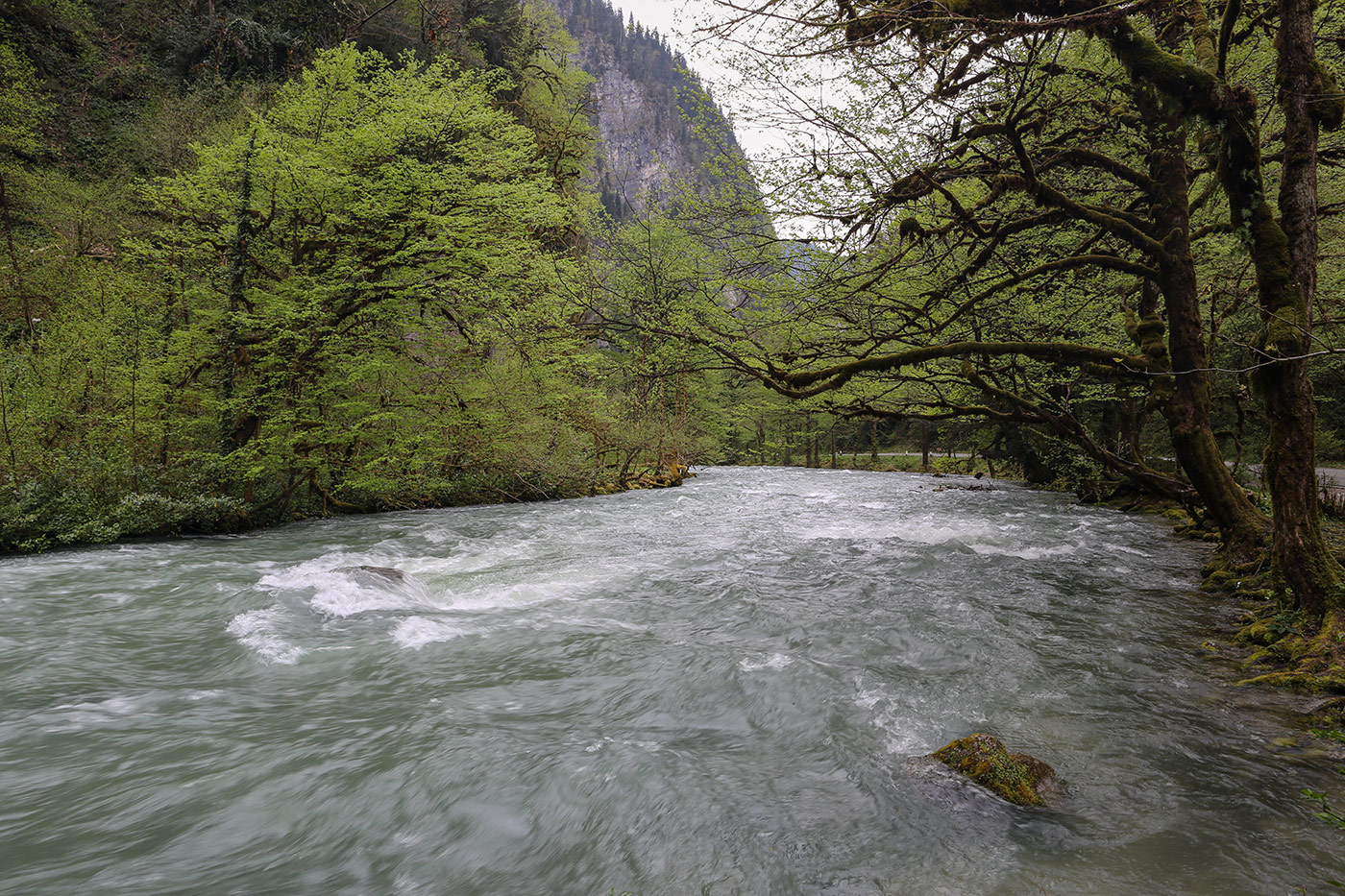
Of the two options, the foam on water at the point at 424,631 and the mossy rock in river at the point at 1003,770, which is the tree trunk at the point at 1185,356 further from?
the foam on water at the point at 424,631

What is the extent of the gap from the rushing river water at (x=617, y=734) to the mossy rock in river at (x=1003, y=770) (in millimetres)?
99

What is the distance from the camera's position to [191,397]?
36.3 ft

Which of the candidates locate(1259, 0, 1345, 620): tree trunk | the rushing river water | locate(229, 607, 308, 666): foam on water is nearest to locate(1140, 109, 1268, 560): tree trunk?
the rushing river water

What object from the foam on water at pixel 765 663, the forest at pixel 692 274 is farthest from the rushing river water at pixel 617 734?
the forest at pixel 692 274

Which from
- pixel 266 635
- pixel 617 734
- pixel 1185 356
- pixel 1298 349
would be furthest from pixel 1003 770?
pixel 266 635

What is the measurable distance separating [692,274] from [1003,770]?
5210mm

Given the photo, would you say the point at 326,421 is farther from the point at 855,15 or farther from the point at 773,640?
the point at 855,15

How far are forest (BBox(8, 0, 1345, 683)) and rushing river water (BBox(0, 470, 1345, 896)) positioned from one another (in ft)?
5.94

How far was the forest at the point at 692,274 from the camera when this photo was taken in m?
5.25

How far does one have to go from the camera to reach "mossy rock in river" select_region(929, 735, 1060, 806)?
3262mm

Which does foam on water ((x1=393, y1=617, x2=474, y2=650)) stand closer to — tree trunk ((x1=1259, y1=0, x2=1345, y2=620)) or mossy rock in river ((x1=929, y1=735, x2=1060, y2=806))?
mossy rock in river ((x1=929, y1=735, x2=1060, y2=806))

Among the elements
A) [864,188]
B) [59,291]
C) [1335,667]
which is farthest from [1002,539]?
[59,291]

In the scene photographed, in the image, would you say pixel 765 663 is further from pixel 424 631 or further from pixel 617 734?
Answer: pixel 424 631

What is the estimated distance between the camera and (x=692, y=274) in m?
6.65
